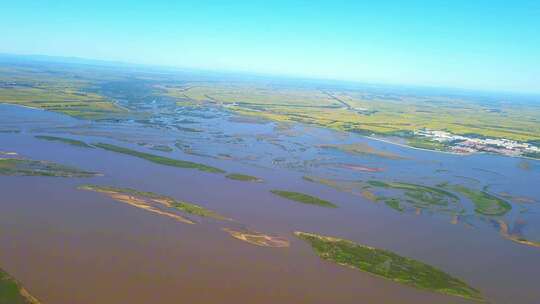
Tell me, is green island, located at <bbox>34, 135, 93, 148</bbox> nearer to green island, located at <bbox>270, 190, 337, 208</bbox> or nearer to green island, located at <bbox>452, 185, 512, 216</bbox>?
green island, located at <bbox>270, 190, 337, 208</bbox>

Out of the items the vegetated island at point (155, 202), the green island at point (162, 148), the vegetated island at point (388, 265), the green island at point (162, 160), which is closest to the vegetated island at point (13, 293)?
the vegetated island at point (155, 202)

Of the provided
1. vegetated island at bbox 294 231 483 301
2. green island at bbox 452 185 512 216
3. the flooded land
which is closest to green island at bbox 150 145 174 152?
the flooded land

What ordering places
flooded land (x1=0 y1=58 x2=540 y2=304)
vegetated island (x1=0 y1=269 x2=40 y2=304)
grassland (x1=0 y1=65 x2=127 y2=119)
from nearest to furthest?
vegetated island (x1=0 y1=269 x2=40 y2=304) → flooded land (x1=0 y1=58 x2=540 y2=304) → grassland (x1=0 y1=65 x2=127 y2=119)

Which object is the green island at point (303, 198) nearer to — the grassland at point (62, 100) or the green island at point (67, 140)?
the green island at point (67, 140)

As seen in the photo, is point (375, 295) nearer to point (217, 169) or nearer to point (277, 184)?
point (277, 184)

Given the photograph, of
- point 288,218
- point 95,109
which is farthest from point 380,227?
point 95,109

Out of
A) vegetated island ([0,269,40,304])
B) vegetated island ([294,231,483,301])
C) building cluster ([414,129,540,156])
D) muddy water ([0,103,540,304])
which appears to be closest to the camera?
vegetated island ([0,269,40,304])
